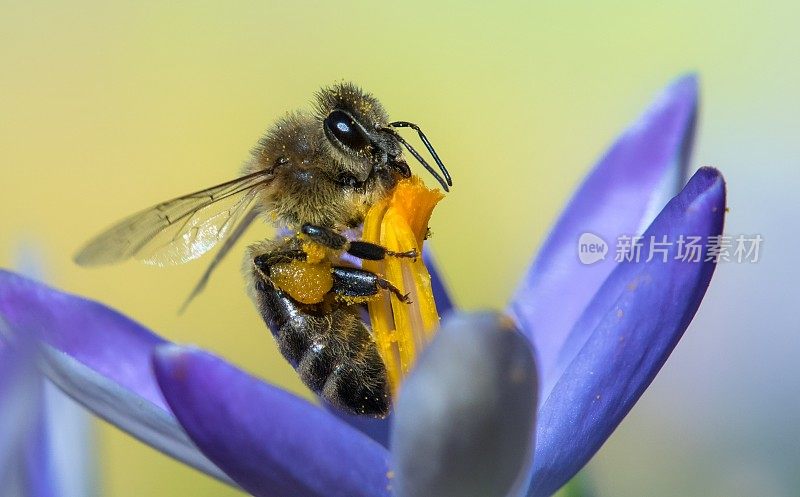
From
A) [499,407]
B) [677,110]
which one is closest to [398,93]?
[677,110]

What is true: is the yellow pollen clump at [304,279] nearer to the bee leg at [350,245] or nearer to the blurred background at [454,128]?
the bee leg at [350,245]

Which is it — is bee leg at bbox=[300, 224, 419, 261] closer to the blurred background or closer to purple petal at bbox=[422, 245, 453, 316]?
purple petal at bbox=[422, 245, 453, 316]

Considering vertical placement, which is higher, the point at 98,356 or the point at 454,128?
the point at 454,128

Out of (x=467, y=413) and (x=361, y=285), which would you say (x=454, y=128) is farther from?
(x=467, y=413)

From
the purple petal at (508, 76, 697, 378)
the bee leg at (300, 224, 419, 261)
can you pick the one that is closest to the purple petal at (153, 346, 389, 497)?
the bee leg at (300, 224, 419, 261)

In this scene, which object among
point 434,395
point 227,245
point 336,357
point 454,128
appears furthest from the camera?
point 454,128

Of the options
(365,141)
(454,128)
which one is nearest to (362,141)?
(365,141)

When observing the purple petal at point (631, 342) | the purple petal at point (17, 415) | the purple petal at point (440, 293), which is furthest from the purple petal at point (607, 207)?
the purple petal at point (17, 415)
